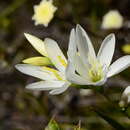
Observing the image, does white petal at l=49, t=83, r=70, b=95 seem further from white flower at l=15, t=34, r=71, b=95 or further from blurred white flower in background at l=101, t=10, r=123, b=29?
blurred white flower in background at l=101, t=10, r=123, b=29

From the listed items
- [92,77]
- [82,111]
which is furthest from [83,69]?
[82,111]

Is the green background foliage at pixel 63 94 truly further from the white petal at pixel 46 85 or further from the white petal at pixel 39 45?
the white petal at pixel 46 85

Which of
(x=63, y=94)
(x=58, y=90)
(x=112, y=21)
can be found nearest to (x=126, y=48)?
(x=112, y=21)

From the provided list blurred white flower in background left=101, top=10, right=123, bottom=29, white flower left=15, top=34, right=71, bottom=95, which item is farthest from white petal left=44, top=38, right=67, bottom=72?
blurred white flower in background left=101, top=10, right=123, bottom=29

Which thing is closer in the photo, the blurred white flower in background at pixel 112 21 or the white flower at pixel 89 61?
the white flower at pixel 89 61

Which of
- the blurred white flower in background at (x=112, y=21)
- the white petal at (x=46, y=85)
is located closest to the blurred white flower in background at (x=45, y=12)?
the blurred white flower in background at (x=112, y=21)

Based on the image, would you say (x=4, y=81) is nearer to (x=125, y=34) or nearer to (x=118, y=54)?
(x=118, y=54)

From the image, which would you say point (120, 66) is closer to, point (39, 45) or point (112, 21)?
point (39, 45)
